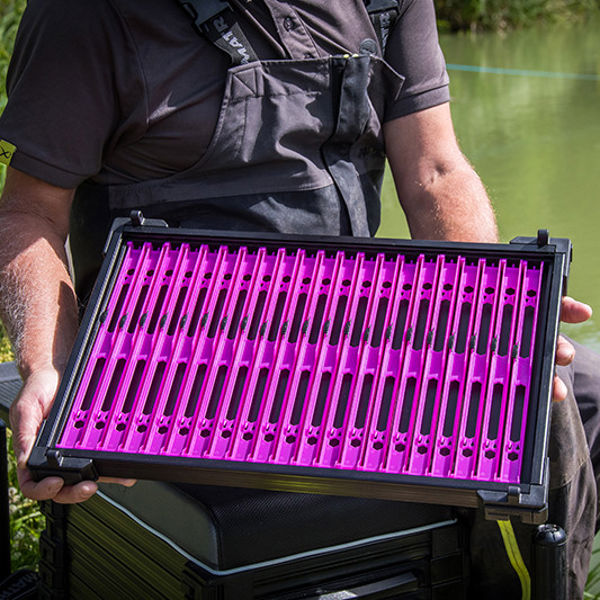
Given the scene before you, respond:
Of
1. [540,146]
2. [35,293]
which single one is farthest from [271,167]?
[540,146]

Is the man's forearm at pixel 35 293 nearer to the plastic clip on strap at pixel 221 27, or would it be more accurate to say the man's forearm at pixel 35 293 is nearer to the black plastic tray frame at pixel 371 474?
the black plastic tray frame at pixel 371 474

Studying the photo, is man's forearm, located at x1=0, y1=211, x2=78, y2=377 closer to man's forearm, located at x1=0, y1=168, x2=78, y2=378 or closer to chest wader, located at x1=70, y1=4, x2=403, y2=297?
man's forearm, located at x1=0, y1=168, x2=78, y2=378

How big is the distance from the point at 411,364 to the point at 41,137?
0.80 metres

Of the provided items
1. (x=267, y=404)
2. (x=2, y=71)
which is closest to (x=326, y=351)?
(x=267, y=404)

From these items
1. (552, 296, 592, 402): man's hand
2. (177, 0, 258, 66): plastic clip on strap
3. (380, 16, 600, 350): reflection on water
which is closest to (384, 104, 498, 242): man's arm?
(177, 0, 258, 66): plastic clip on strap

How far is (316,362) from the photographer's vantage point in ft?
4.37

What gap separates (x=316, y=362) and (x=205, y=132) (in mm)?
647

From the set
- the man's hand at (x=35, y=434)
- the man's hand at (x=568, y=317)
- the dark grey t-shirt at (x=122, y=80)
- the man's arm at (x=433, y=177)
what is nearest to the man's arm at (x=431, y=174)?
the man's arm at (x=433, y=177)

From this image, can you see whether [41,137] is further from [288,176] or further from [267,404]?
[267,404]

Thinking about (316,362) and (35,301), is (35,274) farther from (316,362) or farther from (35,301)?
(316,362)

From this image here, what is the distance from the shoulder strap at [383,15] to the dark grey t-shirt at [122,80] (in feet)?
0.37

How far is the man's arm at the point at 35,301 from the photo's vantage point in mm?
1370

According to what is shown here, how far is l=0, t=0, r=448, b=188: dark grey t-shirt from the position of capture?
1.75 metres

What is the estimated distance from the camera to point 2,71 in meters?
4.27
